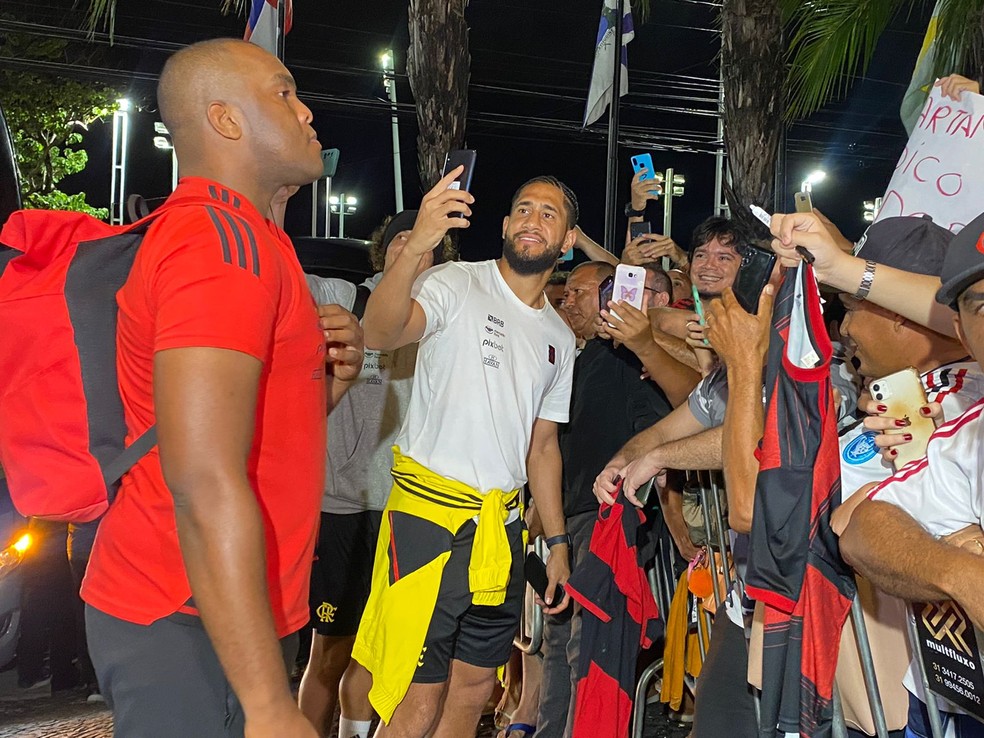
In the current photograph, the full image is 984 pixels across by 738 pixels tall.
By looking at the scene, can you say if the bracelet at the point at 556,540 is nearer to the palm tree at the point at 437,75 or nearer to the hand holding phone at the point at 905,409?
the hand holding phone at the point at 905,409

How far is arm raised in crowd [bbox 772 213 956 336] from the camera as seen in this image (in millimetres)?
2742

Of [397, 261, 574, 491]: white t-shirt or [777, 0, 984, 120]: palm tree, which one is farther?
[777, 0, 984, 120]: palm tree

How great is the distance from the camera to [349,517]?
4.88 meters

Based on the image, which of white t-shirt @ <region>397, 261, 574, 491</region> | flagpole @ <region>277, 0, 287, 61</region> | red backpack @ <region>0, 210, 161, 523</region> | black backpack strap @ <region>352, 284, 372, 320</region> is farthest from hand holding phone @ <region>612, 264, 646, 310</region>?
red backpack @ <region>0, 210, 161, 523</region>

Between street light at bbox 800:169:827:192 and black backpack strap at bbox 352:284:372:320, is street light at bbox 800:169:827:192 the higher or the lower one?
the higher one

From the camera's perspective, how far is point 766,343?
315 cm

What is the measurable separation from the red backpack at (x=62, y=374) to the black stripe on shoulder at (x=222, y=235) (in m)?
0.14

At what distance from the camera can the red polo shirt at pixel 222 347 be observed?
1837 millimetres

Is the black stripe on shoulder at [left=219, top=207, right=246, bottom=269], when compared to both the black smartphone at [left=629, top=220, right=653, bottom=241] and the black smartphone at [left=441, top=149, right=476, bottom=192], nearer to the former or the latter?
the black smartphone at [left=441, top=149, right=476, bottom=192]

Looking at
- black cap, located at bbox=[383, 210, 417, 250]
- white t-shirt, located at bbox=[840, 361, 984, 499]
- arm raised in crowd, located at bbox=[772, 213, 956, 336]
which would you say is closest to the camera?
white t-shirt, located at bbox=[840, 361, 984, 499]

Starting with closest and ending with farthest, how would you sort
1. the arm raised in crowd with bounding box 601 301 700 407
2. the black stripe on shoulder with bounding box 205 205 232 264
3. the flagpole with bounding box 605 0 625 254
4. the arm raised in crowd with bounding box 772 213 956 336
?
the black stripe on shoulder with bounding box 205 205 232 264 → the arm raised in crowd with bounding box 772 213 956 336 → the arm raised in crowd with bounding box 601 301 700 407 → the flagpole with bounding box 605 0 625 254

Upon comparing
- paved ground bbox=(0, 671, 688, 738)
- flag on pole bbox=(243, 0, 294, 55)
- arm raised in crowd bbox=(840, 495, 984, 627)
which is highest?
flag on pole bbox=(243, 0, 294, 55)

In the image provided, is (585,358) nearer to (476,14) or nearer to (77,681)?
(77,681)

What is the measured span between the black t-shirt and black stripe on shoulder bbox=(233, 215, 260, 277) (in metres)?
3.28
